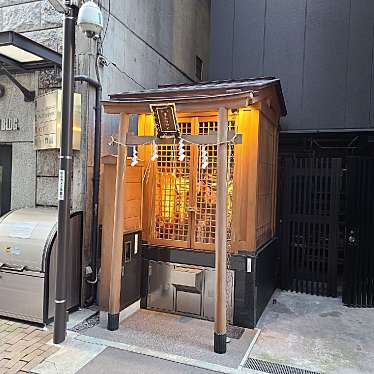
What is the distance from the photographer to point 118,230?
521cm

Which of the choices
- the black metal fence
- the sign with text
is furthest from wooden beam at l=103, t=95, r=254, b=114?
the black metal fence

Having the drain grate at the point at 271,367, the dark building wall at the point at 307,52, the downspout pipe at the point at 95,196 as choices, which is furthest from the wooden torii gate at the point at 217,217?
the dark building wall at the point at 307,52

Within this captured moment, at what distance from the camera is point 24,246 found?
5.33m

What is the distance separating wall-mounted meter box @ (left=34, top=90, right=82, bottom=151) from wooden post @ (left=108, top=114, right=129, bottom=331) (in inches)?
40.3

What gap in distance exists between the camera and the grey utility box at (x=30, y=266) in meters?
5.20

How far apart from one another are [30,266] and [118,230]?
1.36 metres

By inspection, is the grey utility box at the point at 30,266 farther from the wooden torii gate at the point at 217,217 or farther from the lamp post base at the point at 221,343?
the lamp post base at the point at 221,343

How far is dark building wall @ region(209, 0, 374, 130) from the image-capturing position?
27.9 ft

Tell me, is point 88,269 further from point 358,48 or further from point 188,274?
point 358,48

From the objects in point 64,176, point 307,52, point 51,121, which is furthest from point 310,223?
point 51,121

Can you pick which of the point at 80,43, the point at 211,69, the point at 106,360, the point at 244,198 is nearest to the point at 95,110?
the point at 80,43

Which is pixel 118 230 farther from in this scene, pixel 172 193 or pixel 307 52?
pixel 307 52

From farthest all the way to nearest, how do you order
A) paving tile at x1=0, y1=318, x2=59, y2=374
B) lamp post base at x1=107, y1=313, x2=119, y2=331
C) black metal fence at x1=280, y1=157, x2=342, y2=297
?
black metal fence at x1=280, y1=157, x2=342, y2=297 → lamp post base at x1=107, y1=313, x2=119, y2=331 → paving tile at x1=0, y1=318, x2=59, y2=374

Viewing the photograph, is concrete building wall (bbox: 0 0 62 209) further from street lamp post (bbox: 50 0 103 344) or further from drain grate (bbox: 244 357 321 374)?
drain grate (bbox: 244 357 321 374)
